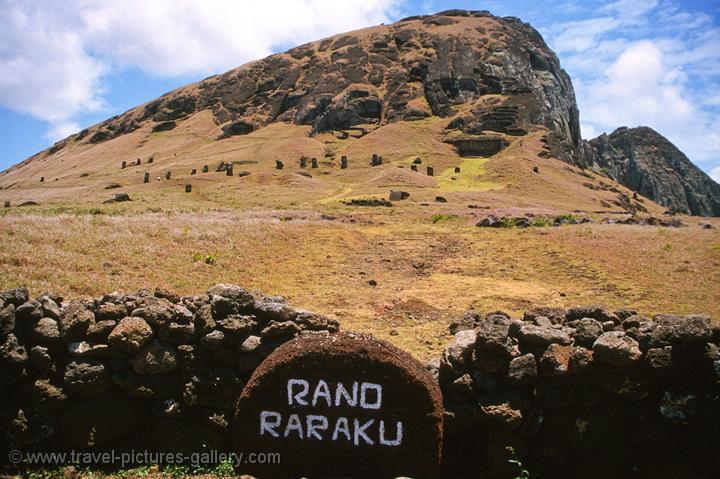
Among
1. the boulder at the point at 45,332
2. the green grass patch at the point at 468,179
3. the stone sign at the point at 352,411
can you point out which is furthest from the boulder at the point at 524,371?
the green grass patch at the point at 468,179

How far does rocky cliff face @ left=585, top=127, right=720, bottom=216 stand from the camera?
6516 inches

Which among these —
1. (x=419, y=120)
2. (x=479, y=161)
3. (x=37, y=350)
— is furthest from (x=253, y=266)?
(x=419, y=120)

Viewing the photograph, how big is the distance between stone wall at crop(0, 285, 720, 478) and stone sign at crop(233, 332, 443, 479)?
624 millimetres

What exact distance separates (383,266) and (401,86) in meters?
117

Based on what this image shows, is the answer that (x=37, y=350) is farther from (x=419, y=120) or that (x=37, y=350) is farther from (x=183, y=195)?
(x=419, y=120)

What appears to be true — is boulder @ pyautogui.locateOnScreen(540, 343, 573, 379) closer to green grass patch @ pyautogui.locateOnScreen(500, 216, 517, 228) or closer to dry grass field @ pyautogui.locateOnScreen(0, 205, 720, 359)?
dry grass field @ pyautogui.locateOnScreen(0, 205, 720, 359)

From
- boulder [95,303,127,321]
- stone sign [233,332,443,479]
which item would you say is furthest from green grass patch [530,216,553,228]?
boulder [95,303,127,321]

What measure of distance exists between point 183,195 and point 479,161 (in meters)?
53.3

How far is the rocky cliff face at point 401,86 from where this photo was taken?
389ft

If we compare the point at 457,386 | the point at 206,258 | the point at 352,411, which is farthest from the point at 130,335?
the point at 206,258

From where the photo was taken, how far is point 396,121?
116125mm

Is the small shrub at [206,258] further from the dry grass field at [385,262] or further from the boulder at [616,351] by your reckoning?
the boulder at [616,351]

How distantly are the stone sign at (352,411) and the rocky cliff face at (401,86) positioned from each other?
324 ft

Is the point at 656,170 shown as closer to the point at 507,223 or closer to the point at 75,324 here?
the point at 507,223
